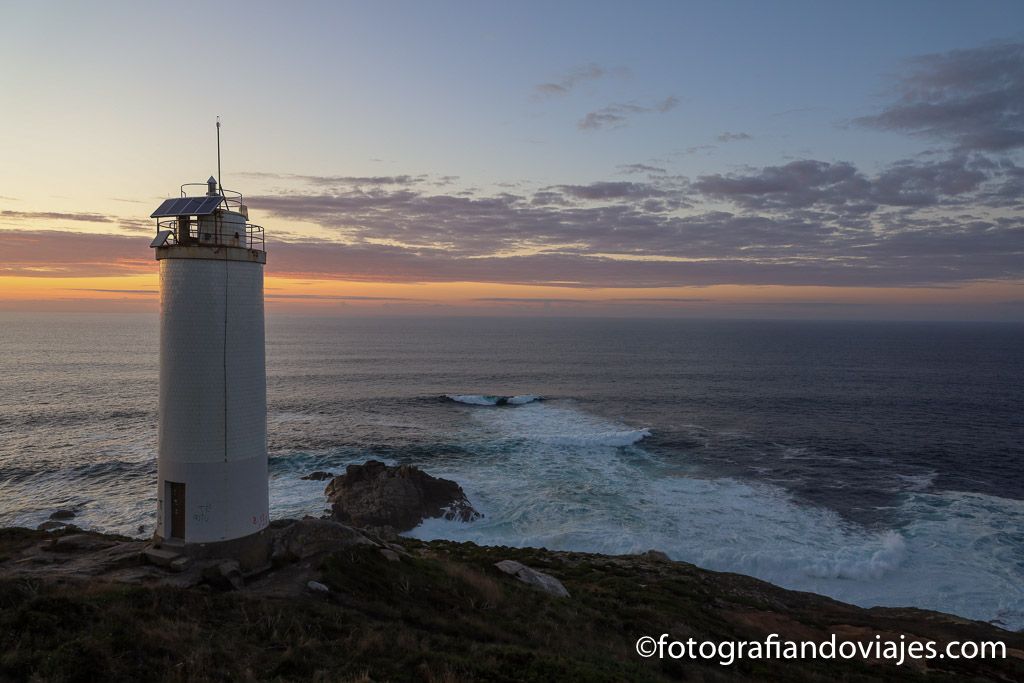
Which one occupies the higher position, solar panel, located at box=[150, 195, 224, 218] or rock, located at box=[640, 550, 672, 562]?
solar panel, located at box=[150, 195, 224, 218]

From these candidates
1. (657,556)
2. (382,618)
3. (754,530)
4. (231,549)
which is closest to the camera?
(382,618)

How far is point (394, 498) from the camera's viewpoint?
3334 centimetres

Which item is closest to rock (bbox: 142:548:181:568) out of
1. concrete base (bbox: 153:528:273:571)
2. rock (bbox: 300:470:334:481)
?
concrete base (bbox: 153:528:273:571)

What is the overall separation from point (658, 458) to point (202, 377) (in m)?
36.8

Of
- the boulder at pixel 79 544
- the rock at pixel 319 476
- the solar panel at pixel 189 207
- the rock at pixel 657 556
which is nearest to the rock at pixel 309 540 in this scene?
the boulder at pixel 79 544

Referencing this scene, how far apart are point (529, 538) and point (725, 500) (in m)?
12.9

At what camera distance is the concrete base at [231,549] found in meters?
14.4

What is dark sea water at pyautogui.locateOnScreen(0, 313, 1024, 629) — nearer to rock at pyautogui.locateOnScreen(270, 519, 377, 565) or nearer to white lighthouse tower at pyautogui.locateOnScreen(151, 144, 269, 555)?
rock at pyautogui.locateOnScreen(270, 519, 377, 565)

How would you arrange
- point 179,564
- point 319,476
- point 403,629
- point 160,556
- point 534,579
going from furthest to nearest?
1. point 319,476
2. point 534,579
3. point 160,556
4. point 179,564
5. point 403,629

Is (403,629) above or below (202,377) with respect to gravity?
below

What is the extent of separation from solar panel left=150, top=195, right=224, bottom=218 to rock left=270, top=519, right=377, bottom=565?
8750mm

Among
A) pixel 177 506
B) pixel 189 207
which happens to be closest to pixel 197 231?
pixel 189 207

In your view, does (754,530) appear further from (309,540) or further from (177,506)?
(177,506)

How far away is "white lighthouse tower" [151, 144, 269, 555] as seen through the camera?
564 inches
